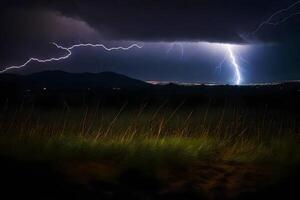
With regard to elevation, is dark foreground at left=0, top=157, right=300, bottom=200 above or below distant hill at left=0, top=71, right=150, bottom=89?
below

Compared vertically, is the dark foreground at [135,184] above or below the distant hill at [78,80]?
below

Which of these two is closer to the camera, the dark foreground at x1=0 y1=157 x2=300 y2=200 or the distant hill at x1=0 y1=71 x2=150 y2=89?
the dark foreground at x1=0 y1=157 x2=300 y2=200

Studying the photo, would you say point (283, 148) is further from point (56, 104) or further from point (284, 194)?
point (56, 104)

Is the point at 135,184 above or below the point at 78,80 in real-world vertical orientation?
below

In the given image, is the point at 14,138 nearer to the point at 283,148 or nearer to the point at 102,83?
the point at 283,148

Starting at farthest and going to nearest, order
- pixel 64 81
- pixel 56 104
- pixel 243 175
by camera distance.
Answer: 1. pixel 64 81
2. pixel 56 104
3. pixel 243 175

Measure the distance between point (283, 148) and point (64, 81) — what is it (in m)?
102

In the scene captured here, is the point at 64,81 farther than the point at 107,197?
Yes

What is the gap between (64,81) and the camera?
10775 centimetres

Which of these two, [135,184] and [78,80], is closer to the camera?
[135,184]

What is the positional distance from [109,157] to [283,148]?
377 centimetres

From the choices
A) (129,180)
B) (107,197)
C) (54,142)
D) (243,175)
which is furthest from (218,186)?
(54,142)

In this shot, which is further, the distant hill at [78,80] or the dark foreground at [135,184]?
the distant hill at [78,80]

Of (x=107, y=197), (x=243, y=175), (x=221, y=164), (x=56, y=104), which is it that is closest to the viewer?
(x=107, y=197)
